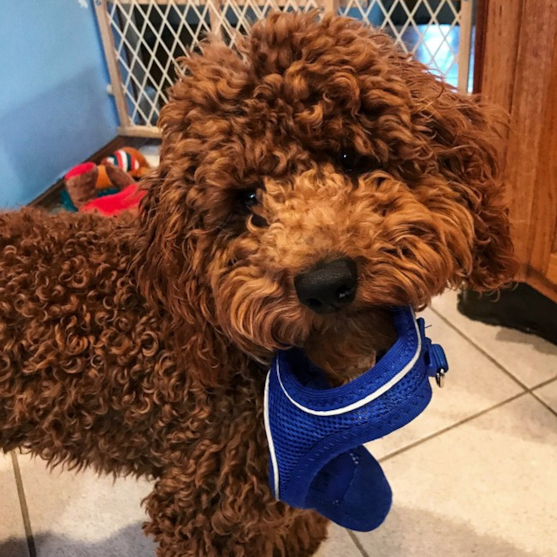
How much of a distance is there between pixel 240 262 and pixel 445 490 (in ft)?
3.29

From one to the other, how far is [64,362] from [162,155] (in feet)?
1.32

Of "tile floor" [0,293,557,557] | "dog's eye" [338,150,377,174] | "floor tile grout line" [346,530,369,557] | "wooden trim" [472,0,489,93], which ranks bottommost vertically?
"floor tile grout line" [346,530,369,557]

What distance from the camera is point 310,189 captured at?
926 mm

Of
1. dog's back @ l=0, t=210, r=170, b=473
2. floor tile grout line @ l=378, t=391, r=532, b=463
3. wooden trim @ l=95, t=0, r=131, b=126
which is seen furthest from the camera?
wooden trim @ l=95, t=0, r=131, b=126

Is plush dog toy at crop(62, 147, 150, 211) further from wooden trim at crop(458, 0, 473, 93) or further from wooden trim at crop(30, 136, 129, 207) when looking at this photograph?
wooden trim at crop(458, 0, 473, 93)

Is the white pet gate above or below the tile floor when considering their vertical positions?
above

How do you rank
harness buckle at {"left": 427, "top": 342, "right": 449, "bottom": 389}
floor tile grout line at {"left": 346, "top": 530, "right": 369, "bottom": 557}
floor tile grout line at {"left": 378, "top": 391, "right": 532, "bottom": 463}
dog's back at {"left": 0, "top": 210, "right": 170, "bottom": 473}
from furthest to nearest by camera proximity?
floor tile grout line at {"left": 378, "top": 391, "right": 532, "bottom": 463} < floor tile grout line at {"left": 346, "top": 530, "right": 369, "bottom": 557} < dog's back at {"left": 0, "top": 210, "right": 170, "bottom": 473} < harness buckle at {"left": 427, "top": 342, "right": 449, "bottom": 389}

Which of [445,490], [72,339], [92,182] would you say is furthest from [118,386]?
[92,182]

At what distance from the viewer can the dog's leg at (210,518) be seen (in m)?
1.12

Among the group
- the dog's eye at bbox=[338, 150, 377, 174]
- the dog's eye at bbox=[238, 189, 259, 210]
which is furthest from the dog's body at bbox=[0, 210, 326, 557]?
the dog's eye at bbox=[338, 150, 377, 174]

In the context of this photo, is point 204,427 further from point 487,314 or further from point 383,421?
point 487,314

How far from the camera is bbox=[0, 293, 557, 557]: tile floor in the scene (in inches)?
59.3

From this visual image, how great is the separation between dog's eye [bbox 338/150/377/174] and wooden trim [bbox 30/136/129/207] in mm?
2110

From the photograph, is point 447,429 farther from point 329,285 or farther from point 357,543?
point 329,285
